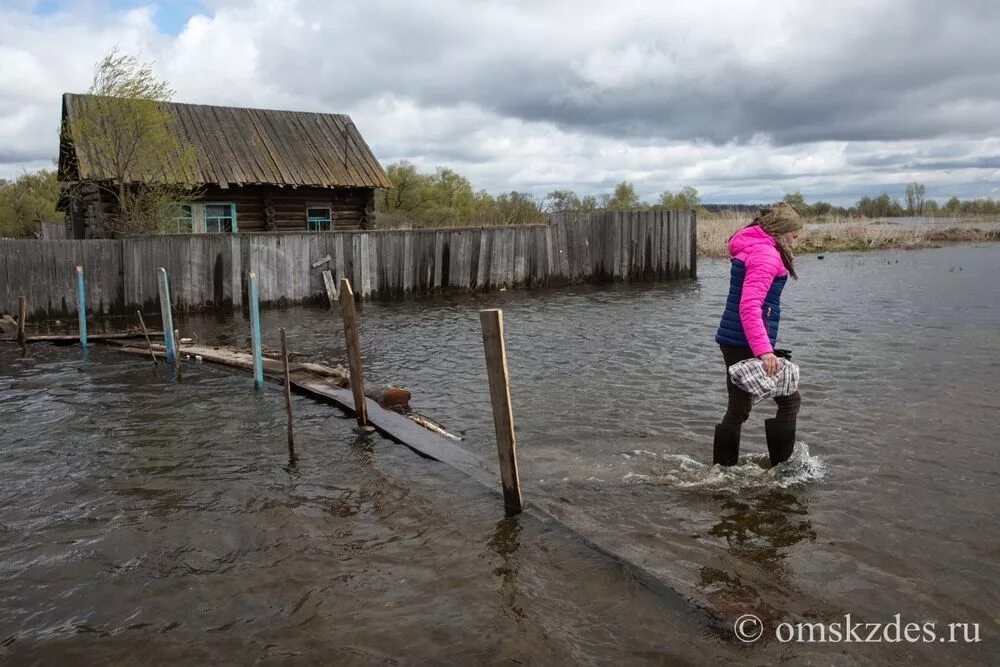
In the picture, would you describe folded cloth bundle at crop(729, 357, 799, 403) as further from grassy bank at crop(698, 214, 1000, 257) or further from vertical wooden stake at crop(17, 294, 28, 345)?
grassy bank at crop(698, 214, 1000, 257)

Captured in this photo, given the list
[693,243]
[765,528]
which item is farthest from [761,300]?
[693,243]

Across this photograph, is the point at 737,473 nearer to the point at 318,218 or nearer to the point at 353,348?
the point at 353,348

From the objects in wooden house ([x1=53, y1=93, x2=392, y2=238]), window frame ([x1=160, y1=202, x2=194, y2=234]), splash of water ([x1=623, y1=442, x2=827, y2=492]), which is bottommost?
splash of water ([x1=623, y1=442, x2=827, y2=492])

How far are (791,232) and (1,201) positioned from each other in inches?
1850

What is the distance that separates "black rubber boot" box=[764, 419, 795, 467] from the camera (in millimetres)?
5434

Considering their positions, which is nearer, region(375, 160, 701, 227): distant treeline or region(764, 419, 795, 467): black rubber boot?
region(764, 419, 795, 467): black rubber boot

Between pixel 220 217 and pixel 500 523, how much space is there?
1928 centimetres

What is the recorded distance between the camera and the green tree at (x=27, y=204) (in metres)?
39.8

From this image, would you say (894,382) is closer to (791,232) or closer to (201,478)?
(791,232)

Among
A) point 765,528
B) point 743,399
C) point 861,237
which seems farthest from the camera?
point 861,237

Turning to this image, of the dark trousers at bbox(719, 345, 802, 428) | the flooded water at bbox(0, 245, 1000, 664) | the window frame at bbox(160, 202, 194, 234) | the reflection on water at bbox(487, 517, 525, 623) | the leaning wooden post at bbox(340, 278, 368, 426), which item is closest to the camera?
the flooded water at bbox(0, 245, 1000, 664)

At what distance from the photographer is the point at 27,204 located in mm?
41031

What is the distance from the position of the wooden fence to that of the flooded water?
571 centimetres

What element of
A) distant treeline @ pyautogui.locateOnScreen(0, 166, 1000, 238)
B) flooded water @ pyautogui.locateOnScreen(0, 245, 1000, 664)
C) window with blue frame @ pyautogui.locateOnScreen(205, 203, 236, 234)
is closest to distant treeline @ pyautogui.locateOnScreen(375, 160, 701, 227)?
distant treeline @ pyautogui.locateOnScreen(0, 166, 1000, 238)
